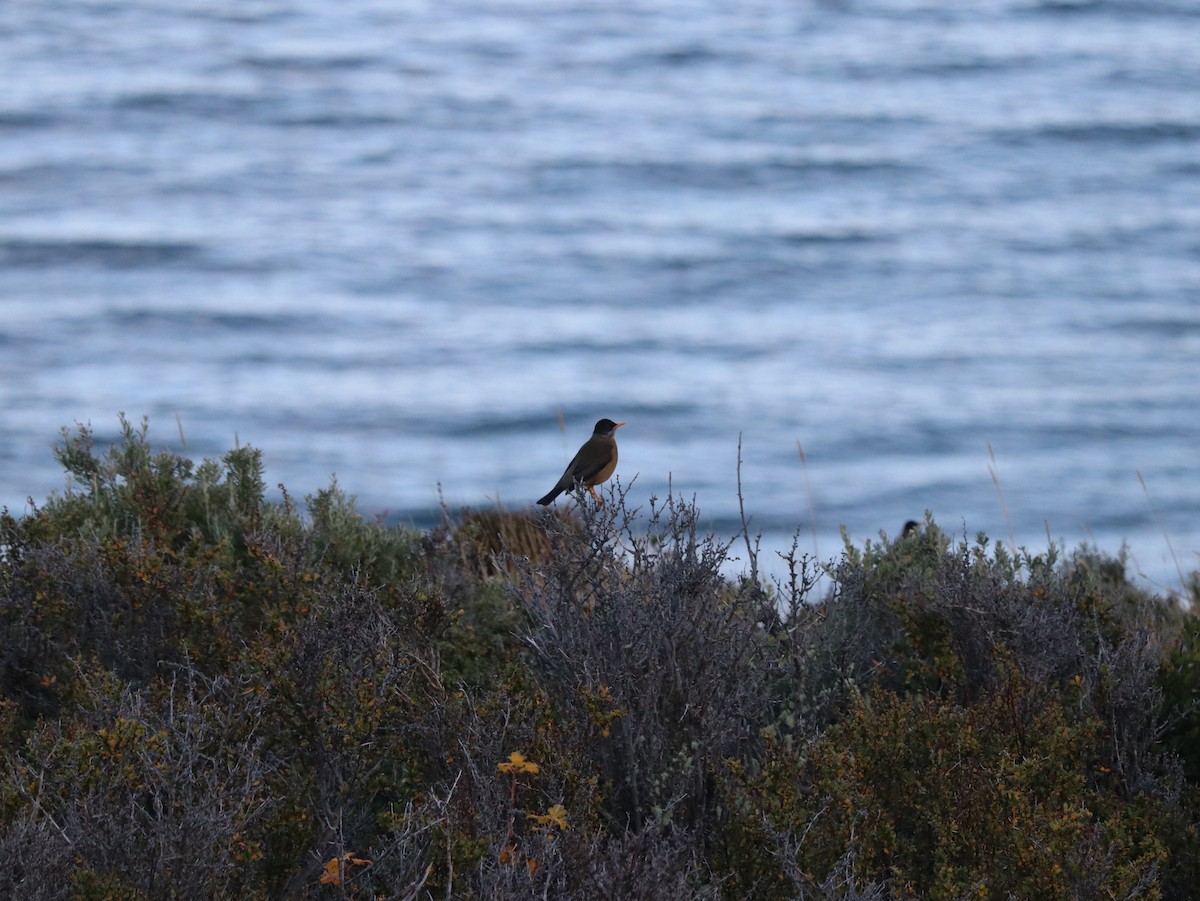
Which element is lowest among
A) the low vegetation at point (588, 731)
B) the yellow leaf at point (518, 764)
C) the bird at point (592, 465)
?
the low vegetation at point (588, 731)

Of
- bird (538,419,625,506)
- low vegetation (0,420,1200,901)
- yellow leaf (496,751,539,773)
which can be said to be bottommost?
low vegetation (0,420,1200,901)

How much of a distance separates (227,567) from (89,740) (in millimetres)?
2122

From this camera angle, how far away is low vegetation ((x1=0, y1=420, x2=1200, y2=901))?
352cm

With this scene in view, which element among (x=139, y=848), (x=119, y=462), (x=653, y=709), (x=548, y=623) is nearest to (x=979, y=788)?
(x=653, y=709)

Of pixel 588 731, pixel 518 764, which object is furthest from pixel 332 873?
pixel 588 731

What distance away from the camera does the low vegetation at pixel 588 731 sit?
352cm

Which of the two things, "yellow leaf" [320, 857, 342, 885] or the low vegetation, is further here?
the low vegetation

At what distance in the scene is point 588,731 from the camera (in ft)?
13.7

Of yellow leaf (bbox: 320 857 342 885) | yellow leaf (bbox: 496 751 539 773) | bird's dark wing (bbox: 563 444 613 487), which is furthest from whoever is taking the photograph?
bird's dark wing (bbox: 563 444 613 487)

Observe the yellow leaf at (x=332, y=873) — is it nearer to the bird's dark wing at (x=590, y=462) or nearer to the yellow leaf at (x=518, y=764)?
the yellow leaf at (x=518, y=764)

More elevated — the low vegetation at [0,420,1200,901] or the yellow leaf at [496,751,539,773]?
the yellow leaf at [496,751,539,773]

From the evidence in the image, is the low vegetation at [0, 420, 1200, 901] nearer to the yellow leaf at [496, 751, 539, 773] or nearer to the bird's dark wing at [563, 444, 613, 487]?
the yellow leaf at [496, 751, 539, 773]

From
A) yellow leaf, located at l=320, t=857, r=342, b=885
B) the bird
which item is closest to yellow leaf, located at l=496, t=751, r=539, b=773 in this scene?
yellow leaf, located at l=320, t=857, r=342, b=885

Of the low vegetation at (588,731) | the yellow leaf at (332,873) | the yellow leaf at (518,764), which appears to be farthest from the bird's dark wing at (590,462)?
the yellow leaf at (332,873)
